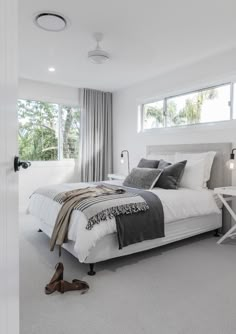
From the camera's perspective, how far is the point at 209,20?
263 centimetres

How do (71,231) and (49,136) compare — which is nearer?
(71,231)

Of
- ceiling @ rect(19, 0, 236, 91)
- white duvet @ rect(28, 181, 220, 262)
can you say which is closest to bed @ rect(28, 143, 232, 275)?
white duvet @ rect(28, 181, 220, 262)

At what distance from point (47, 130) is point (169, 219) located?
327 cm

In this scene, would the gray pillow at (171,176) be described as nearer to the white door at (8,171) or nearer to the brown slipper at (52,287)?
the brown slipper at (52,287)

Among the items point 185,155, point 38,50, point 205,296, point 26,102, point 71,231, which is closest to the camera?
point 205,296

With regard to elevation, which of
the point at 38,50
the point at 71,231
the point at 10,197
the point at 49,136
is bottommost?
the point at 71,231

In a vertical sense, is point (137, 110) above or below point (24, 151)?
above

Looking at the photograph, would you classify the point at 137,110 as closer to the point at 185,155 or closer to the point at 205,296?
the point at 185,155

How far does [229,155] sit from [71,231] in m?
2.28

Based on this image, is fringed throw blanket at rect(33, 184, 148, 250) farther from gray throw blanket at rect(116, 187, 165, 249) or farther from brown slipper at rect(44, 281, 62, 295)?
brown slipper at rect(44, 281, 62, 295)

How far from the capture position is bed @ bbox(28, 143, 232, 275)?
2.34 metres

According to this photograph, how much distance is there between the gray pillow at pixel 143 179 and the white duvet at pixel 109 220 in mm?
240

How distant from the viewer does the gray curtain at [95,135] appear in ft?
17.6

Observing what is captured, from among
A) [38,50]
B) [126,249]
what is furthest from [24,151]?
[126,249]
